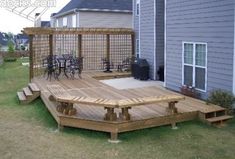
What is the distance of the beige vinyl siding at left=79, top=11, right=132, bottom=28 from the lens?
2088 centimetres

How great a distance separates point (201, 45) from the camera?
984cm

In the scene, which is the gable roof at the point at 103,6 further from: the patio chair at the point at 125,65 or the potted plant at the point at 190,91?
the potted plant at the point at 190,91

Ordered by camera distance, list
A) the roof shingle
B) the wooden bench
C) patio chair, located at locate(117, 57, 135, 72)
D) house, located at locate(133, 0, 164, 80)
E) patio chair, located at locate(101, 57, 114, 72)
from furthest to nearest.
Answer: the roof shingle, patio chair, located at locate(117, 57, 135, 72), patio chair, located at locate(101, 57, 114, 72), house, located at locate(133, 0, 164, 80), the wooden bench

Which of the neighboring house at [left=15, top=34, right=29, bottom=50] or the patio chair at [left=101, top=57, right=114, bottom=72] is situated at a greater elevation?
the neighboring house at [left=15, top=34, right=29, bottom=50]

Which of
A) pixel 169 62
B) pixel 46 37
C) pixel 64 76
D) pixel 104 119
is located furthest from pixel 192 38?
pixel 46 37

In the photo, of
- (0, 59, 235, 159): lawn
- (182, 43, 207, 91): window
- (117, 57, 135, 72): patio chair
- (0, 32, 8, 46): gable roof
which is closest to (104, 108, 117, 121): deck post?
(0, 59, 235, 159): lawn

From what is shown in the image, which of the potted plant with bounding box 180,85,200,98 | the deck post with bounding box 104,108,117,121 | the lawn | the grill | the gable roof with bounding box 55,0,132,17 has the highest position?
the gable roof with bounding box 55,0,132,17

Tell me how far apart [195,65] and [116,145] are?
447 cm

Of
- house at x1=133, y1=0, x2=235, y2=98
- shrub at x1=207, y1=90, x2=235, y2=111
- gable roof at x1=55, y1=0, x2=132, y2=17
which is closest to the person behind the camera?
shrub at x1=207, y1=90, x2=235, y2=111

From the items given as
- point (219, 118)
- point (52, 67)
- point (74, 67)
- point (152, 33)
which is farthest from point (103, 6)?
point (219, 118)

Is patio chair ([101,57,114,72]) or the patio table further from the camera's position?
patio chair ([101,57,114,72])

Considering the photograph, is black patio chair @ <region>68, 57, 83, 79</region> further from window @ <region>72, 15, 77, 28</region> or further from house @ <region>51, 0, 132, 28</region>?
window @ <region>72, 15, 77, 28</region>

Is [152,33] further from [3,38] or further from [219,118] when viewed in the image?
[3,38]

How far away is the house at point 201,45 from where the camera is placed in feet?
28.6
